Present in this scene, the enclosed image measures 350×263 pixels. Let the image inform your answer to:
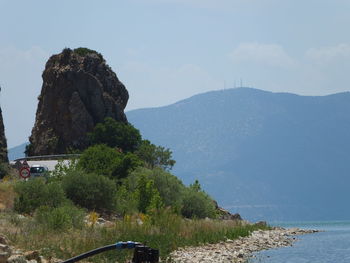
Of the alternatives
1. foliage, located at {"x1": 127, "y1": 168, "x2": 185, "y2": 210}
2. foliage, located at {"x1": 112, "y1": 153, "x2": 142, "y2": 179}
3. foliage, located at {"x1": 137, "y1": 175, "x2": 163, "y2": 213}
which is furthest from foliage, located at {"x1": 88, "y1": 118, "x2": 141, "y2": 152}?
foliage, located at {"x1": 137, "y1": 175, "x2": 163, "y2": 213}

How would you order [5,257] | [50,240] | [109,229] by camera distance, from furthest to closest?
[109,229], [50,240], [5,257]

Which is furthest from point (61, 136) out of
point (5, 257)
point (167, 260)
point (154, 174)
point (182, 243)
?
point (5, 257)

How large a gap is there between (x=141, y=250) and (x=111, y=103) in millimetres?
89793

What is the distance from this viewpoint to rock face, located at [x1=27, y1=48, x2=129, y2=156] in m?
98.6

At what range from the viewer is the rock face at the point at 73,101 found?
3880 inches

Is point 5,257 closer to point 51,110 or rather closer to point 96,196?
point 96,196

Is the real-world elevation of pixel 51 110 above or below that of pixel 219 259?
above

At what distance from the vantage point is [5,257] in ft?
69.9

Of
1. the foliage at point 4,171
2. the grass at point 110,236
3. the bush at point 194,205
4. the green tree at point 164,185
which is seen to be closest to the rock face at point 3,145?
the foliage at point 4,171

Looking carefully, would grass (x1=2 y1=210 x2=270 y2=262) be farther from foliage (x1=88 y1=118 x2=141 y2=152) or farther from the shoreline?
foliage (x1=88 y1=118 x2=141 y2=152)

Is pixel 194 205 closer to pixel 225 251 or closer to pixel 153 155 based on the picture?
pixel 225 251

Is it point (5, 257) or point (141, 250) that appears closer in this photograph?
point (141, 250)

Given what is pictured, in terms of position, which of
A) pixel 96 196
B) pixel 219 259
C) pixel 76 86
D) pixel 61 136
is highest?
pixel 76 86

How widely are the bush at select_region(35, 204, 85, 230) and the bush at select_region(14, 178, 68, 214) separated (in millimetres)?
5547
